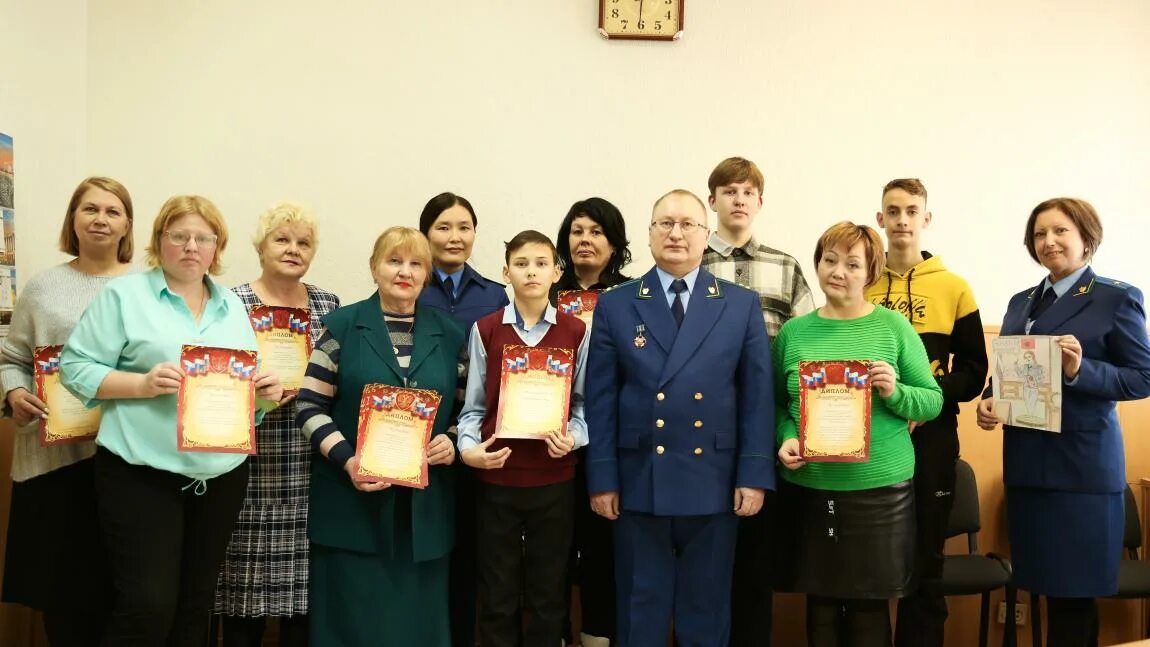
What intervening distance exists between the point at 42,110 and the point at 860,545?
13.7 ft

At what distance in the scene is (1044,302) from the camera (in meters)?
2.93

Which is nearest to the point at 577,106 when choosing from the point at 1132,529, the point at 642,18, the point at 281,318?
the point at 642,18

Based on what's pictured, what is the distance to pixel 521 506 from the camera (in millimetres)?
2475

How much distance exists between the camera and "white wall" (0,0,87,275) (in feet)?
11.4

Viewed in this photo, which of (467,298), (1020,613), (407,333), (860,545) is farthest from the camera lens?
(1020,613)

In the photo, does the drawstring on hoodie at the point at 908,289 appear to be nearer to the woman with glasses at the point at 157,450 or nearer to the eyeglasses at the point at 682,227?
the eyeglasses at the point at 682,227

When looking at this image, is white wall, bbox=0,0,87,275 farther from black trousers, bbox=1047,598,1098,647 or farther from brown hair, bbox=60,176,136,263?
black trousers, bbox=1047,598,1098,647

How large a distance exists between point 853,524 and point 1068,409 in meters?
1.02

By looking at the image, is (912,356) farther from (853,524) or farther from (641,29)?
(641,29)

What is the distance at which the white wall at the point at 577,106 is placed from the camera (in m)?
3.98

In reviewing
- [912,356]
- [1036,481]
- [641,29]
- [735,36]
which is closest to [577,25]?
[641,29]

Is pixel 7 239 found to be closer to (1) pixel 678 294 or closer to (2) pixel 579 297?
(2) pixel 579 297

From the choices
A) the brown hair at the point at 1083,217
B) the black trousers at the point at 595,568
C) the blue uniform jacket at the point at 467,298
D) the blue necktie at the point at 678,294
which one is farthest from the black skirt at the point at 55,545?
the brown hair at the point at 1083,217

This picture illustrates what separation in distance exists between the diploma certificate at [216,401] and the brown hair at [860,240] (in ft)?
6.32
